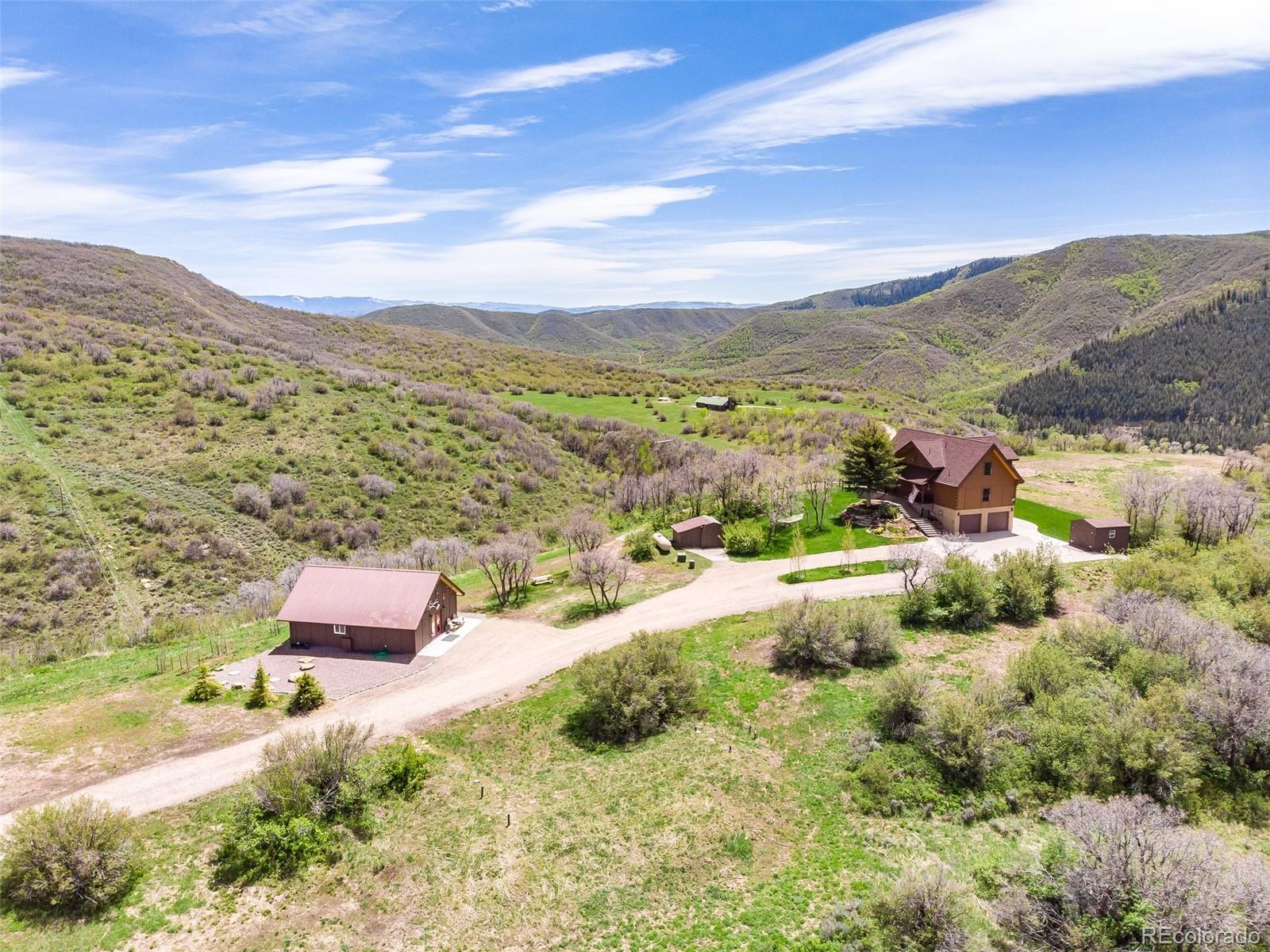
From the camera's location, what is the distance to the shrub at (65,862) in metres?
13.9

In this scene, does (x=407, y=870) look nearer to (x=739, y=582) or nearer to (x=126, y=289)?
(x=739, y=582)

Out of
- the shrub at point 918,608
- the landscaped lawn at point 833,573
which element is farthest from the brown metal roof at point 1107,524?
the shrub at point 918,608

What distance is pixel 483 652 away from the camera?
27.0 metres

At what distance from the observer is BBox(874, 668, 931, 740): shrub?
20328mm

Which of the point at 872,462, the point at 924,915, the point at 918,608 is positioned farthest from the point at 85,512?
the point at 872,462

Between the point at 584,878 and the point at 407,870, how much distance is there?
14.4 feet

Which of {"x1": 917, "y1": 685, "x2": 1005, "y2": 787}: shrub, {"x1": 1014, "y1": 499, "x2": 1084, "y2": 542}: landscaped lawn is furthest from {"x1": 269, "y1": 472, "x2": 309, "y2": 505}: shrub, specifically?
{"x1": 1014, "y1": 499, "x2": 1084, "y2": 542}: landscaped lawn

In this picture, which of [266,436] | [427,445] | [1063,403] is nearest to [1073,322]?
[1063,403]

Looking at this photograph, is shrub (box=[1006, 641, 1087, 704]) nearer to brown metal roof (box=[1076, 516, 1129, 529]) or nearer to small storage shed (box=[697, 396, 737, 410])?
brown metal roof (box=[1076, 516, 1129, 529])

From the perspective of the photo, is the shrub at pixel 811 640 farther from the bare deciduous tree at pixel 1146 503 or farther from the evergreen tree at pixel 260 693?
the bare deciduous tree at pixel 1146 503

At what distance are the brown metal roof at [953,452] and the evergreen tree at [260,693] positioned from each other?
36594 mm

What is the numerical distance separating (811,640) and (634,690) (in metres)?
7.72

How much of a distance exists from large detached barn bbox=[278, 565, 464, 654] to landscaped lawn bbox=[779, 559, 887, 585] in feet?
57.9

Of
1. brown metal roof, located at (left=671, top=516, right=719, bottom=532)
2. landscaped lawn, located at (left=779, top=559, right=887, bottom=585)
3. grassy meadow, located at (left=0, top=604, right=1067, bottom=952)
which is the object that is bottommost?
grassy meadow, located at (left=0, top=604, right=1067, bottom=952)
